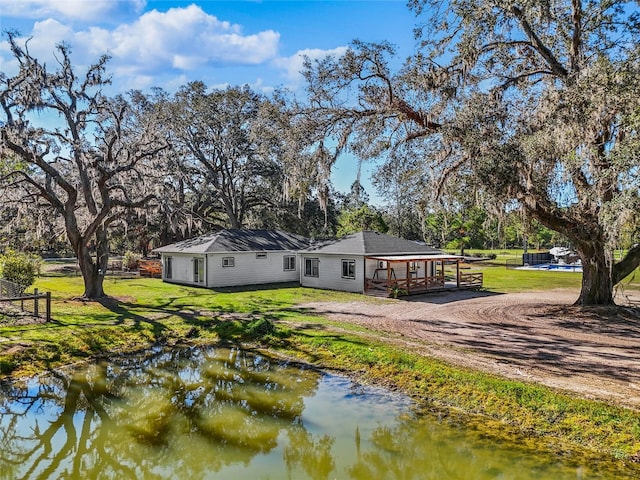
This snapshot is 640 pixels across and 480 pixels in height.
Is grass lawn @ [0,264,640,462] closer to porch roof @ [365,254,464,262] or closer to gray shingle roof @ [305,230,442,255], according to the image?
porch roof @ [365,254,464,262]

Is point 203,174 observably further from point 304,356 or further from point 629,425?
point 629,425

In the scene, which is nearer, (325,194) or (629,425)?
(629,425)

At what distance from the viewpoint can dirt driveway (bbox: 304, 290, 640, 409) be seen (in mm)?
8711

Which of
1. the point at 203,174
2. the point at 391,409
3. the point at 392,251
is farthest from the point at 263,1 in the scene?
the point at 203,174

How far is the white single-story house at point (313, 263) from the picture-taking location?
2144cm

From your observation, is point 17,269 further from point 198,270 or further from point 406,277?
point 406,277

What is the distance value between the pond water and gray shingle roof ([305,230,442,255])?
12373 millimetres

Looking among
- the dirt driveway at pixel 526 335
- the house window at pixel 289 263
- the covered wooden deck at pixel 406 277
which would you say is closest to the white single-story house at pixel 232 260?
the house window at pixel 289 263

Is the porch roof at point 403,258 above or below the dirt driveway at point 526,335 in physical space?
above

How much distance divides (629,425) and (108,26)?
15681mm

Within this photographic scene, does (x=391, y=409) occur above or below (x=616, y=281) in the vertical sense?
below

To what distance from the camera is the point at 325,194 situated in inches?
638

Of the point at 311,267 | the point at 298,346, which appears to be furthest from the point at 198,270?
the point at 298,346

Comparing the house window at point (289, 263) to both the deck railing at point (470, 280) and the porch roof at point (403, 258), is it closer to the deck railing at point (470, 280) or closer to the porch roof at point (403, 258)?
the porch roof at point (403, 258)
